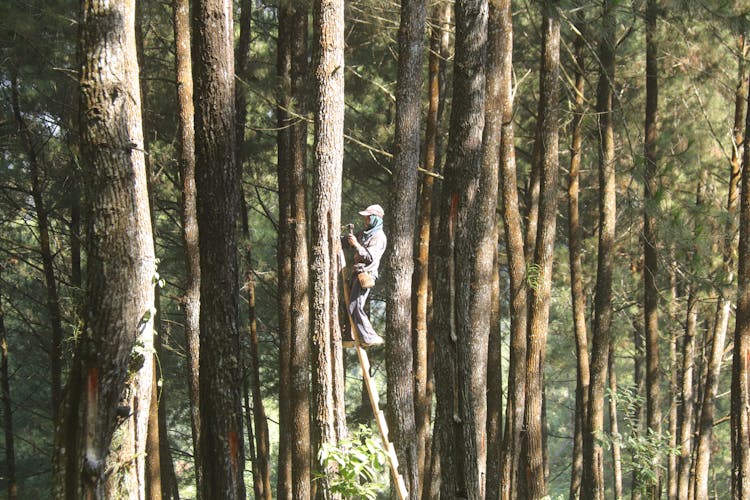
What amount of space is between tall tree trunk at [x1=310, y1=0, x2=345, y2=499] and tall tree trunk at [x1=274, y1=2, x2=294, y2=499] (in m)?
3.32

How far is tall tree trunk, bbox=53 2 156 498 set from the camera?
5.39 m

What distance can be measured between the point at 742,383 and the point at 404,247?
16.6 feet

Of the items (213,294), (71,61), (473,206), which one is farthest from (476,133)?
(71,61)

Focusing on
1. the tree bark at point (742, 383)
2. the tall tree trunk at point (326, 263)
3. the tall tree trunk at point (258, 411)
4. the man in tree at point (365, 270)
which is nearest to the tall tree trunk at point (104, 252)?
the tall tree trunk at point (326, 263)

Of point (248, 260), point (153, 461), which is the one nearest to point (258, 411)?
point (248, 260)

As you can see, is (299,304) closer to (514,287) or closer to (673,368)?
(514,287)

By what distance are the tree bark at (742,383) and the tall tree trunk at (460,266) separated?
4997 millimetres

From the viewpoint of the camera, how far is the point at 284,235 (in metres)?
12.7

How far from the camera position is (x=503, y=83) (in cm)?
954

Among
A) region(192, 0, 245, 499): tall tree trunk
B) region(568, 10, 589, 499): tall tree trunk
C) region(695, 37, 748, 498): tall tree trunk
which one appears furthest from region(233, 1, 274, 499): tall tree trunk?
region(695, 37, 748, 498): tall tree trunk

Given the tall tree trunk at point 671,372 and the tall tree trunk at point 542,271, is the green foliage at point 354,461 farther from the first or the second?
the tall tree trunk at point 671,372

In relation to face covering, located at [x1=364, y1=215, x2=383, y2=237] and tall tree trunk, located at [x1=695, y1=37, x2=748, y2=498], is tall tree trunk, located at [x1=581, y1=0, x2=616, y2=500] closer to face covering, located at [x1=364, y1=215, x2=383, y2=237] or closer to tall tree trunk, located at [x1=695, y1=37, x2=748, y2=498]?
tall tree trunk, located at [x1=695, y1=37, x2=748, y2=498]

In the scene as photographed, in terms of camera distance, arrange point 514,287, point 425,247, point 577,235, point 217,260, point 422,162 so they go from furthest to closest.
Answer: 1. point 577,235
2. point 422,162
3. point 425,247
4. point 514,287
5. point 217,260

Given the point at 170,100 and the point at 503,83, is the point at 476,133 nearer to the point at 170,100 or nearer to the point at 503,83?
the point at 503,83
